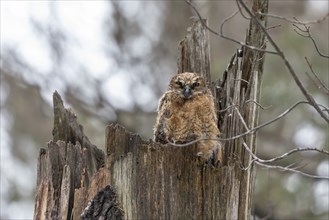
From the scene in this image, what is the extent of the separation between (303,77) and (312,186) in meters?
1.20

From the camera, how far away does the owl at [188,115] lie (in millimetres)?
5375

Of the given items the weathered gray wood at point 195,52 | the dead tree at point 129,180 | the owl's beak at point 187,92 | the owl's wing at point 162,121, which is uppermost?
the weathered gray wood at point 195,52

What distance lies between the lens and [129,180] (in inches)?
186

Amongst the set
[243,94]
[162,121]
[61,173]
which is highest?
[243,94]

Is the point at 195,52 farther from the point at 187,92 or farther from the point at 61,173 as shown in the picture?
the point at 61,173

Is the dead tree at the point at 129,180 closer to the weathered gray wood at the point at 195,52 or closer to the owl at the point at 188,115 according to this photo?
the owl at the point at 188,115

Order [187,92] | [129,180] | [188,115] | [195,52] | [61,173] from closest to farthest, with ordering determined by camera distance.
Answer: [129,180], [61,173], [188,115], [187,92], [195,52]

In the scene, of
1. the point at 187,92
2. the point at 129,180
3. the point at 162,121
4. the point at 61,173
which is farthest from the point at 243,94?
the point at 61,173

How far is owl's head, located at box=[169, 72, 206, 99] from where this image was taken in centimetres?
570

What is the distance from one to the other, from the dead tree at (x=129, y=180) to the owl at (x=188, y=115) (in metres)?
0.27

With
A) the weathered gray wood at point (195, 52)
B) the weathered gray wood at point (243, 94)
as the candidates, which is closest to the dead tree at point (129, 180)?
the weathered gray wood at point (243, 94)

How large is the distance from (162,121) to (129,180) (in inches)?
36.5

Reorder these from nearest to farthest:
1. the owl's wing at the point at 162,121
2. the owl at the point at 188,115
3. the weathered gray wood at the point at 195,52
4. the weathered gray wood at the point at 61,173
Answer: the weathered gray wood at the point at 61,173 < the owl at the point at 188,115 < the owl's wing at the point at 162,121 < the weathered gray wood at the point at 195,52

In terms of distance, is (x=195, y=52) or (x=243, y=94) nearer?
(x=243, y=94)
